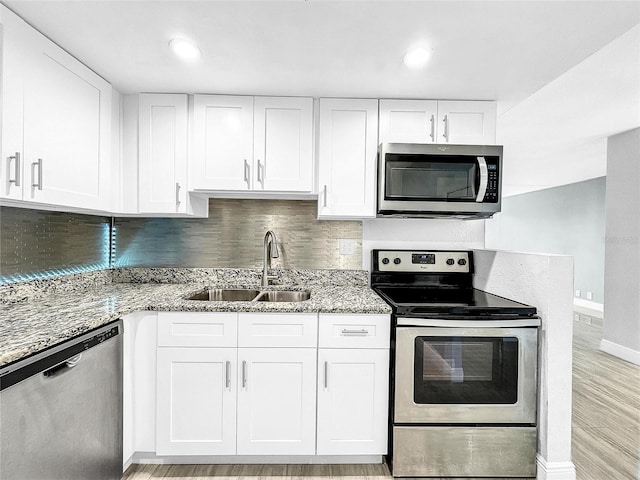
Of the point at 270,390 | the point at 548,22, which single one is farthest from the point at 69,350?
the point at 548,22

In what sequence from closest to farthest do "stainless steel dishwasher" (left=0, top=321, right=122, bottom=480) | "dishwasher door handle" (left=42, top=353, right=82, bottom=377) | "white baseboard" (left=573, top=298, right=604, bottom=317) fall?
"stainless steel dishwasher" (left=0, top=321, right=122, bottom=480) < "dishwasher door handle" (left=42, top=353, right=82, bottom=377) < "white baseboard" (left=573, top=298, right=604, bottom=317)

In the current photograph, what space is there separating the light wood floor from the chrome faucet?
3.62 feet

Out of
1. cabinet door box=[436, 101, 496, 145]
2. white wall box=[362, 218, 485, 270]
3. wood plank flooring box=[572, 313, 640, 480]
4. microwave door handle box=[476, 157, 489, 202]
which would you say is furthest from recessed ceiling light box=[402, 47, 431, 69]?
wood plank flooring box=[572, 313, 640, 480]

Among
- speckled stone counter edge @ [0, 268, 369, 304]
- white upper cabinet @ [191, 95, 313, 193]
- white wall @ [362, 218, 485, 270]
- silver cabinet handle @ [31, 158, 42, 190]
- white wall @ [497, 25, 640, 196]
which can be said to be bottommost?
speckled stone counter edge @ [0, 268, 369, 304]

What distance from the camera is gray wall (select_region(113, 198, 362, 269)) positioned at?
2697mm

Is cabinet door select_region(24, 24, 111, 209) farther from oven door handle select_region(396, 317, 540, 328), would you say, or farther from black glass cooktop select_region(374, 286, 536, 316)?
oven door handle select_region(396, 317, 540, 328)

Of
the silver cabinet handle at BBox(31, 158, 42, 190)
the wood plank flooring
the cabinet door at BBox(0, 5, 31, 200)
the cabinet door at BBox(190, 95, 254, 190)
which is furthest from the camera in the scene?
A: the cabinet door at BBox(190, 95, 254, 190)

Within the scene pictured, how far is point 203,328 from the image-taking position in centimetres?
193

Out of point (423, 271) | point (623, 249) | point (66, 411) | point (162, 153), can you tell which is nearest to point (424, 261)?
point (423, 271)

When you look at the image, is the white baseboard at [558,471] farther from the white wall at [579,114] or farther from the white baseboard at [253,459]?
the white wall at [579,114]

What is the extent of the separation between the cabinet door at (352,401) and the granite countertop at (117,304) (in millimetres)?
259

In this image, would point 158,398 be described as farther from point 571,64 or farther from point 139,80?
point 571,64

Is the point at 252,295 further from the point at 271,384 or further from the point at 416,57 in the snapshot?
the point at 416,57

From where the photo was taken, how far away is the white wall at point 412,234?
8.92ft
